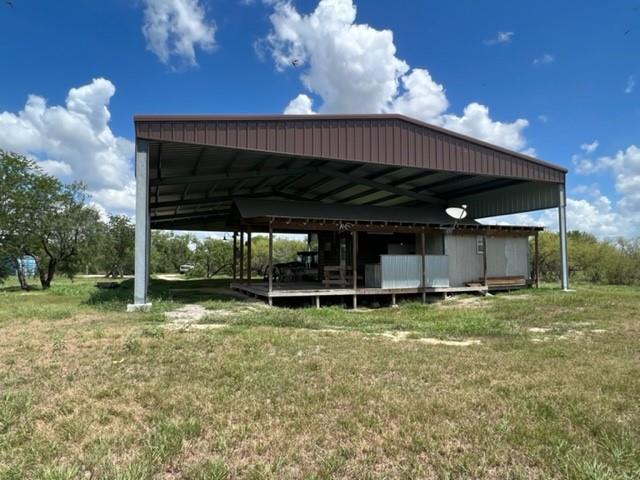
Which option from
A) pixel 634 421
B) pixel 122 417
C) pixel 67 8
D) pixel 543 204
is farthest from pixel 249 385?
pixel 543 204

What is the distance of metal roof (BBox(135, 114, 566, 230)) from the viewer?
10.5m

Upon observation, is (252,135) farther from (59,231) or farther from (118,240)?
(118,240)

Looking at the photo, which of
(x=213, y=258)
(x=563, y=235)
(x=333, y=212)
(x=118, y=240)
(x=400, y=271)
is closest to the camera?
(x=400, y=271)

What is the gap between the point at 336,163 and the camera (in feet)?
48.8

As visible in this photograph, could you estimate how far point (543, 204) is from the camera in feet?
52.5

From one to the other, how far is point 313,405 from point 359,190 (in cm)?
1529

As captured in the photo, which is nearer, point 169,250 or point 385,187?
point 385,187

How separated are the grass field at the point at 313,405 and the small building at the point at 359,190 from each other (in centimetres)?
533

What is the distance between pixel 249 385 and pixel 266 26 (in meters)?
11.4

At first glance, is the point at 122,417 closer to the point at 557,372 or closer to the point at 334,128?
the point at 557,372

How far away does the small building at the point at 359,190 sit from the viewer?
10.7 m

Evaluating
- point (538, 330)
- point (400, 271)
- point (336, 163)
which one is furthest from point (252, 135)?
point (538, 330)

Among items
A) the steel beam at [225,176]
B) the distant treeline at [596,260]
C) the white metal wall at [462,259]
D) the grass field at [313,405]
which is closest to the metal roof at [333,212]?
the white metal wall at [462,259]

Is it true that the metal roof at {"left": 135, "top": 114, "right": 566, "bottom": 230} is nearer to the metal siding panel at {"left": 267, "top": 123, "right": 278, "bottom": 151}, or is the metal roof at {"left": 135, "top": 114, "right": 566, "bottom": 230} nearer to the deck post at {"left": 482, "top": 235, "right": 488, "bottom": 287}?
the metal siding panel at {"left": 267, "top": 123, "right": 278, "bottom": 151}
